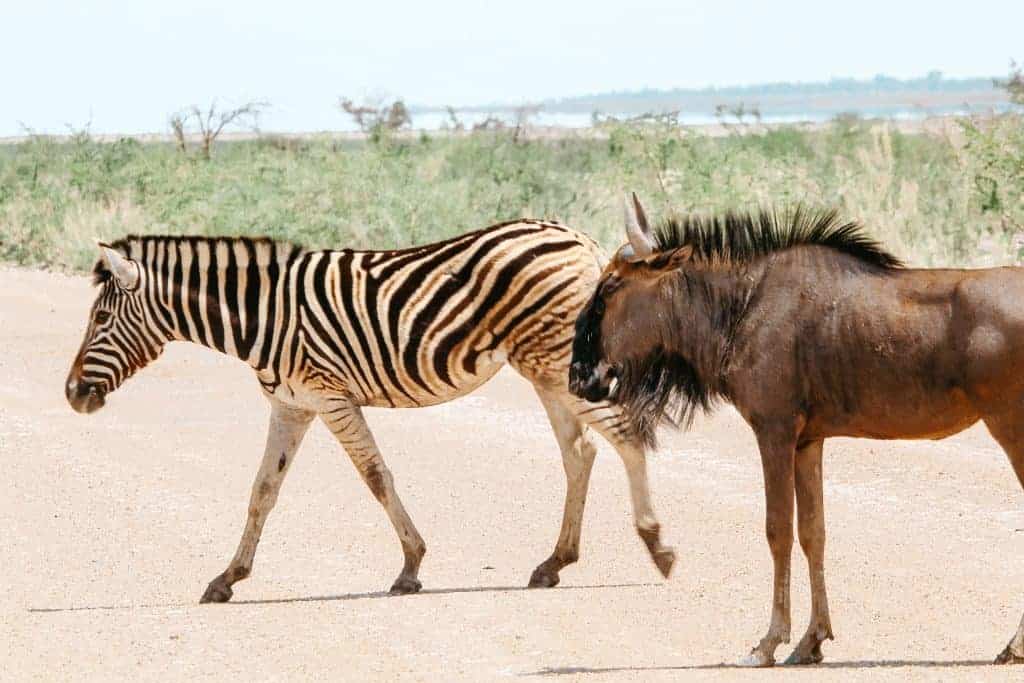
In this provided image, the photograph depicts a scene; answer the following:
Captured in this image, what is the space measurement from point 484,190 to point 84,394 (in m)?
18.7

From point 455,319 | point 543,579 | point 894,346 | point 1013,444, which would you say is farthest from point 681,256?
point 543,579

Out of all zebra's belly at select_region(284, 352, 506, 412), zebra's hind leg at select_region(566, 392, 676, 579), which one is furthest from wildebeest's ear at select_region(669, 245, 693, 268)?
zebra's belly at select_region(284, 352, 506, 412)

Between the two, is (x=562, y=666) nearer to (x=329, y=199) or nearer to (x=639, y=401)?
(x=639, y=401)

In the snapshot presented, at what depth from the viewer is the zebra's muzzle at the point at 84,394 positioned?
407 inches

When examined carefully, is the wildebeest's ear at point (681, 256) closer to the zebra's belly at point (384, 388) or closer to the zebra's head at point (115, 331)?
the zebra's belly at point (384, 388)

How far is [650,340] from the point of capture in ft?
25.0

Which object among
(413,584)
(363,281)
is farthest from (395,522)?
(363,281)

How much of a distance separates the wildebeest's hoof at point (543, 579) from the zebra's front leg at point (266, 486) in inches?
Answer: 53.0

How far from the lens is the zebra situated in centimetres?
963

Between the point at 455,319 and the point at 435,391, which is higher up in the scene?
the point at 455,319

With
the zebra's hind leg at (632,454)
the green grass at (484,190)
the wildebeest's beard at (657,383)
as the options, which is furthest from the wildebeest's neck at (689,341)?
the green grass at (484,190)

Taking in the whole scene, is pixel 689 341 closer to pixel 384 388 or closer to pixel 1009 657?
pixel 1009 657

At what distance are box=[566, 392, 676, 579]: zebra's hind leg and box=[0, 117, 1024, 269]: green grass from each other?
37.2 ft

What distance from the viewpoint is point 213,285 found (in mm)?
10133
